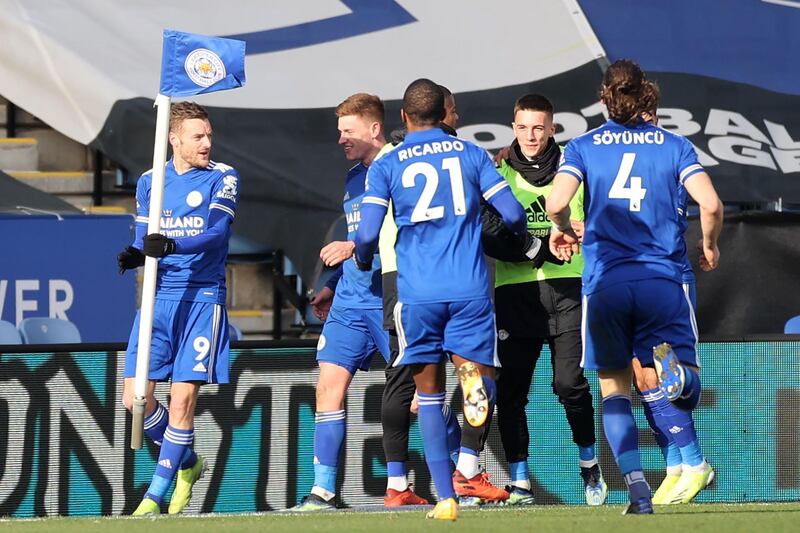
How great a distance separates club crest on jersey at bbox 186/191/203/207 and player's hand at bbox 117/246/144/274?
1.17 ft

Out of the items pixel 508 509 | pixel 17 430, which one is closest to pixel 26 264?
pixel 17 430

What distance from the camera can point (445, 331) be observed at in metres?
6.27

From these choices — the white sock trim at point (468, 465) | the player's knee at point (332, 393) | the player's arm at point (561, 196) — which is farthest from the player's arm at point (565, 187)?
the player's knee at point (332, 393)

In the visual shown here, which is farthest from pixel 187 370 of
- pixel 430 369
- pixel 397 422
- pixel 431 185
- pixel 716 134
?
pixel 716 134

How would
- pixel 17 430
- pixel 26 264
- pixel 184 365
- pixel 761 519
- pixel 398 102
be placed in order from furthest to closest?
1. pixel 398 102
2. pixel 26 264
3. pixel 17 430
4. pixel 184 365
5. pixel 761 519

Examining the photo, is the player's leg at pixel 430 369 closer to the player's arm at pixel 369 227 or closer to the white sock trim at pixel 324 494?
the player's arm at pixel 369 227

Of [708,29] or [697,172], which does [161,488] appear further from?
[708,29]

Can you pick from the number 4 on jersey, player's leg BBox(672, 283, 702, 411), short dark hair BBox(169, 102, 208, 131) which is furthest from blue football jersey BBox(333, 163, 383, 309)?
player's leg BBox(672, 283, 702, 411)

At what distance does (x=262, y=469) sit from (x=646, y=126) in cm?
338

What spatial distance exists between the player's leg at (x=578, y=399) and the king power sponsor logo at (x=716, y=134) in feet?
11.0

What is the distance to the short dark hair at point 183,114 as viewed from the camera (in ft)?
25.5

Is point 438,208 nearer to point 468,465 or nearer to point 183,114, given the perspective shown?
point 468,465

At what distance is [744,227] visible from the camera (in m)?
10.2

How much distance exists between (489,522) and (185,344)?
2204 mm
